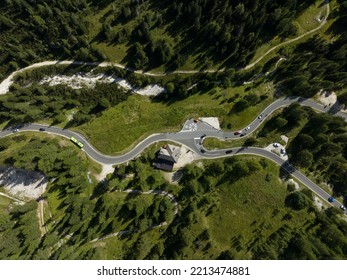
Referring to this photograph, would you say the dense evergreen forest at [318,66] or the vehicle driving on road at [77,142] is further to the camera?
the dense evergreen forest at [318,66]

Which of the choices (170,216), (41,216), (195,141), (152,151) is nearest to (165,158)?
(152,151)

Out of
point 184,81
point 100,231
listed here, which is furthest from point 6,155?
point 184,81

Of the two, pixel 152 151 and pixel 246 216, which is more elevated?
pixel 152 151

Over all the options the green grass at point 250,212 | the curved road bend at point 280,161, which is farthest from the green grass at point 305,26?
the green grass at point 250,212

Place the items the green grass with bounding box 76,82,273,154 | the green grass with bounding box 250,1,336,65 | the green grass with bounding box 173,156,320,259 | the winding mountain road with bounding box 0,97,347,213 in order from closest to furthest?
1. the green grass with bounding box 173,156,320,259
2. the winding mountain road with bounding box 0,97,347,213
3. the green grass with bounding box 76,82,273,154
4. the green grass with bounding box 250,1,336,65

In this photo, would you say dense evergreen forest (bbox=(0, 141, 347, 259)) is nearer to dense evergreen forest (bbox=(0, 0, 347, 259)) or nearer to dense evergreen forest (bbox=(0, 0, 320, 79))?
dense evergreen forest (bbox=(0, 0, 347, 259))

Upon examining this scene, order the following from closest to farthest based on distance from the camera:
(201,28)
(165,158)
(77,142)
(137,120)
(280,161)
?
1. (165,158)
2. (77,142)
3. (280,161)
4. (201,28)
5. (137,120)

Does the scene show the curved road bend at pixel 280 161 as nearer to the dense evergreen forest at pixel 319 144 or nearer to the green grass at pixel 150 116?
the dense evergreen forest at pixel 319 144

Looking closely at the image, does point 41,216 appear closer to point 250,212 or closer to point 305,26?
point 250,212

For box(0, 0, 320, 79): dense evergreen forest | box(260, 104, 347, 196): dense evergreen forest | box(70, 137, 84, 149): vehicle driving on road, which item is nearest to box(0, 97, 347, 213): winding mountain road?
box(70, 137, 84, 149): vehicle driving on road
